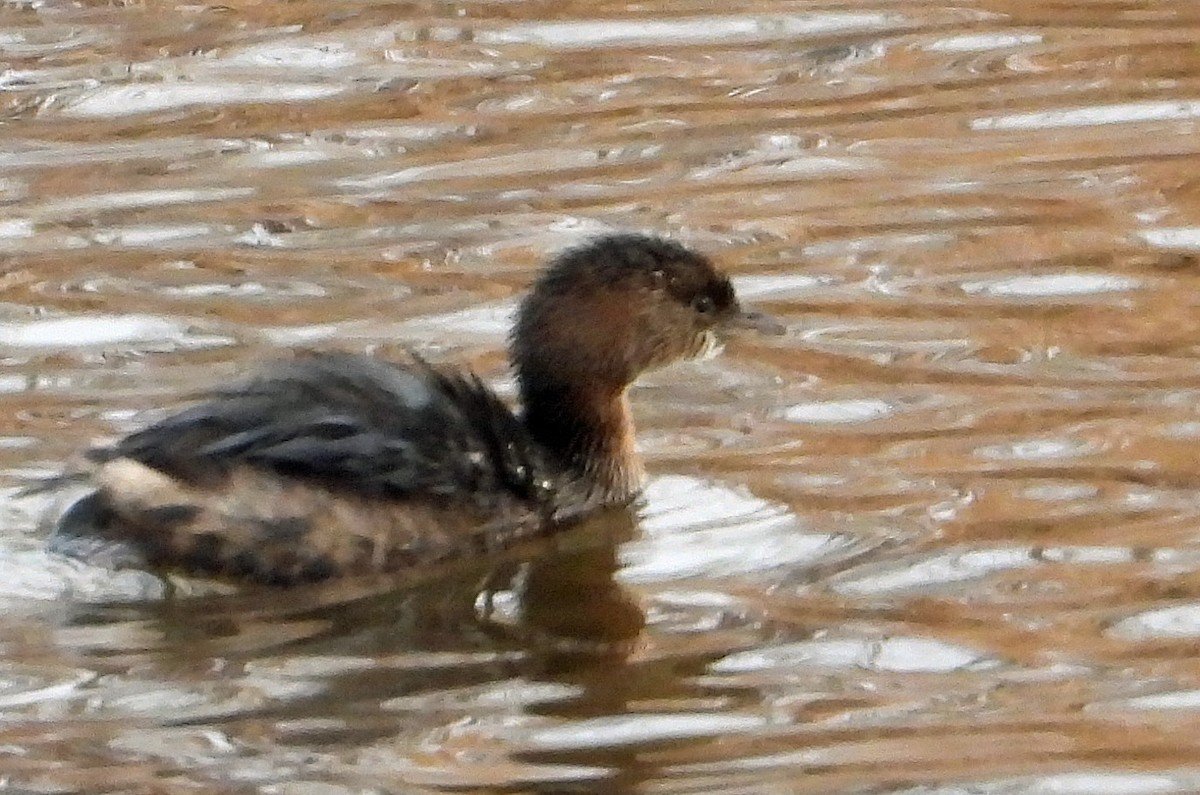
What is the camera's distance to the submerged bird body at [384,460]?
6.39 meters

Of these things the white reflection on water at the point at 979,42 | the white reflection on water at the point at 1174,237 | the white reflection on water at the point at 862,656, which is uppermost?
the white reflection on water at the point at 979,42

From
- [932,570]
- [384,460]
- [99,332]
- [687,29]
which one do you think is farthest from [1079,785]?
[687,29]

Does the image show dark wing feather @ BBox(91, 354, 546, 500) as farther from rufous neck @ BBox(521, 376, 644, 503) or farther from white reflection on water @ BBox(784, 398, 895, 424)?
white reflection on water @ BBox(784, 398, 895, 424)

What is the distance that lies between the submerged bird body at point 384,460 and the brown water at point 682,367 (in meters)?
0.09

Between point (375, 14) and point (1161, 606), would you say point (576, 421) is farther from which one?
point (375, 14)

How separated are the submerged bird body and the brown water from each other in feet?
0.31

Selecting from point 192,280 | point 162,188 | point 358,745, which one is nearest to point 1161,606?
point 358,745

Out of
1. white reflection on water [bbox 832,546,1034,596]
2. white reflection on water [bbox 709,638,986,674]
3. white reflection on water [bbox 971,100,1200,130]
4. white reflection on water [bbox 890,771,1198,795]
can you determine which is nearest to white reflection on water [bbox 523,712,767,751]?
white reflection on water [bbox 709,638,986,674]

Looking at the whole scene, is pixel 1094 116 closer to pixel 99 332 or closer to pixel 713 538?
pixel 99 332

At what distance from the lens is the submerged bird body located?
21.0ft

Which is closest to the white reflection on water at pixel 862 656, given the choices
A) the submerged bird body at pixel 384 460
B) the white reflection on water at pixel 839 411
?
the submerged bird body at pixel 384 460

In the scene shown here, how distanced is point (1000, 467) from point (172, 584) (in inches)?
70.3

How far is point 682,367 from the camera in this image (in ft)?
25.9

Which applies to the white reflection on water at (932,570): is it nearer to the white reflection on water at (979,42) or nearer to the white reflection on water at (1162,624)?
the white reflection on water at (1162,624)
